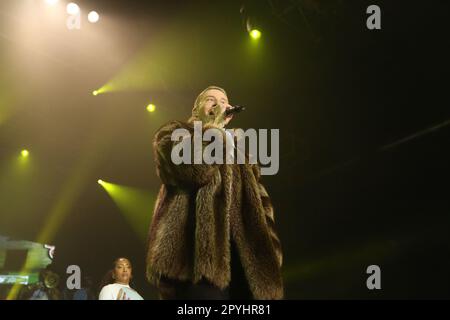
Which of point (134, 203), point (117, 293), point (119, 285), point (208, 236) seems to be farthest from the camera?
point (134, 203)

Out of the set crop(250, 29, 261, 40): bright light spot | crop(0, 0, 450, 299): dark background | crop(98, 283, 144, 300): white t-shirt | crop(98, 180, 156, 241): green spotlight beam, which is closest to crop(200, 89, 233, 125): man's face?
crop(98, 283, 144, 300): white t-shirt

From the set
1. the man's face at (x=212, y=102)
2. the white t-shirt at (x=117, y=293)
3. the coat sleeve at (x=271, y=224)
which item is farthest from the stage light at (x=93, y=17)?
the coat sleeve at (x=271, y=224)

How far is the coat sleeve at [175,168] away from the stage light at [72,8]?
3743 millimetres

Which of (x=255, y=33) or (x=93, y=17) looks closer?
(x=255, y=33)

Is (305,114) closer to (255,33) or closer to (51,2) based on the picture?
(255,33)

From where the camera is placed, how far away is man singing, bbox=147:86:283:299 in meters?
1.33

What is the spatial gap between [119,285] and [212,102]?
6.45ft

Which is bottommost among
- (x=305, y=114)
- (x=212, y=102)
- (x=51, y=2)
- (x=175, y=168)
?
(x=175, y=168)

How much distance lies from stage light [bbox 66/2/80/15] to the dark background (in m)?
0.08

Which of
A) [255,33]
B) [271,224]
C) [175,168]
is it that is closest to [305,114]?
[255,33]

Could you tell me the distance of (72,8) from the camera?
460 cm

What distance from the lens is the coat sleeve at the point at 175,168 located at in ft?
4.56

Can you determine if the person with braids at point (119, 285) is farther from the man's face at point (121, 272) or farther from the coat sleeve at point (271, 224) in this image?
the coat sleeve at point (271, 224)

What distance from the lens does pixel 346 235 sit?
4.06m
